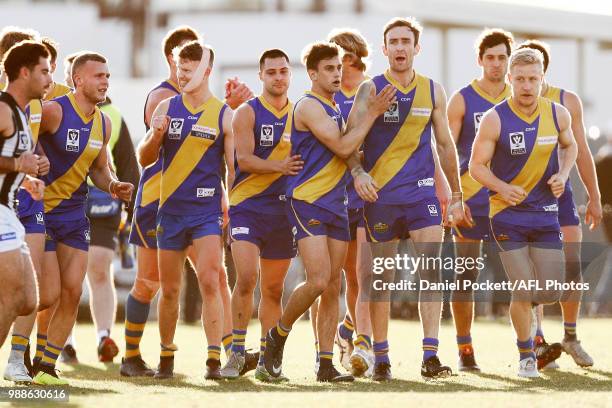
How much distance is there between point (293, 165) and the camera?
1068cm

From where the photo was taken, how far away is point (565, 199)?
1247 cm

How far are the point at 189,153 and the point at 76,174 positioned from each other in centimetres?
86

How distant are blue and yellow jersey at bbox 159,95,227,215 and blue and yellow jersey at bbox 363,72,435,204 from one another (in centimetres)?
121

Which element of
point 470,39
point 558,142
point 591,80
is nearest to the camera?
point 558,142

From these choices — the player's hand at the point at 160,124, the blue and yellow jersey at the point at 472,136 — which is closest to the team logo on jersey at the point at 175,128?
the player's hand at the point at 160,124

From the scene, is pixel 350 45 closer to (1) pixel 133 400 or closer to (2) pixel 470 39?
(1) pixel 133 400

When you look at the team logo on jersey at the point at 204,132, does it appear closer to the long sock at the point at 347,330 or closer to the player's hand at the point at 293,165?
the player's hand at the point at 293,165

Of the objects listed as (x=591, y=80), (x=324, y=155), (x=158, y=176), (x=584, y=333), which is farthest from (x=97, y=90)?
(x=591, y=80)

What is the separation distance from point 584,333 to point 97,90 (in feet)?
25.9

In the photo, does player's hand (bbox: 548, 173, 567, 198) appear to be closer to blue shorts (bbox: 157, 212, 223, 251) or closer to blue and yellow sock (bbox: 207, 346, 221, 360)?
blue shorts (bbox: 157, 212, 223, 251)

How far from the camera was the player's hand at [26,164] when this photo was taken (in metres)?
9.28

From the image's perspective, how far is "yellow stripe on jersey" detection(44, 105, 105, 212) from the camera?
35.7ft

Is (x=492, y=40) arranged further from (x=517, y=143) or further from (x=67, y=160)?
(x=67, y=160)

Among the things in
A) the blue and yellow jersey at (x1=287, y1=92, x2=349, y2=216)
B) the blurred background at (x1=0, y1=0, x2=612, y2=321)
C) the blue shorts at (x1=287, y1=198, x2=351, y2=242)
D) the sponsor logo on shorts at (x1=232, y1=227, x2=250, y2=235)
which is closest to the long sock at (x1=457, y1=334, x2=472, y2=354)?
the blue shorts at (x1=287, y1=198, x2=351, y2=242)
